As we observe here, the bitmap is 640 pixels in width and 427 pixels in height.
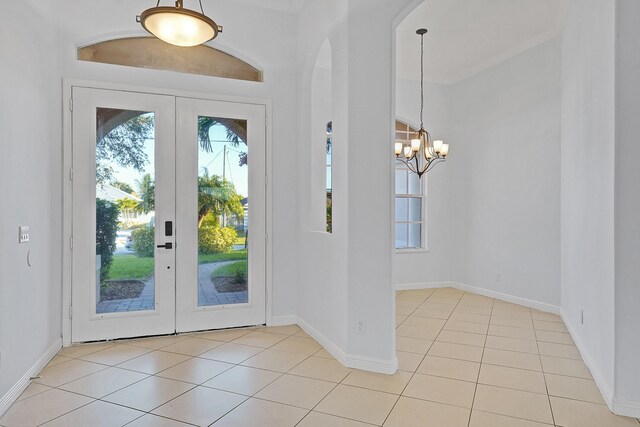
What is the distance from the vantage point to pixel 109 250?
147 inches

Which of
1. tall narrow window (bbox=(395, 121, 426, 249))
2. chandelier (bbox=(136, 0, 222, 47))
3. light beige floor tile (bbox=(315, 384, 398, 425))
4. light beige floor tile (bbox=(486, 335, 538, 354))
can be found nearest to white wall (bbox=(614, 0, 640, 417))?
light beige floor tile (bbox=(486, 335, 538, 354))

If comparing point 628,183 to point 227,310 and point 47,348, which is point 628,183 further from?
point 47,348

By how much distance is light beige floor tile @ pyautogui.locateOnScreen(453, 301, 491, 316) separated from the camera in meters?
4.95

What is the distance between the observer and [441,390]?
278cm

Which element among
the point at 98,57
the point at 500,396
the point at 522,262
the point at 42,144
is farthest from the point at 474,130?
the point at 42,144

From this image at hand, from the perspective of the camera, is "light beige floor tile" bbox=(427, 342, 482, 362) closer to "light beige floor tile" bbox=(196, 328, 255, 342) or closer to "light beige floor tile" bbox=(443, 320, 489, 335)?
"light beige floor tile" bbox=(443, 320, 489, 335)

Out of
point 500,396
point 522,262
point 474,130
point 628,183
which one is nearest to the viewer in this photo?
point 628,183

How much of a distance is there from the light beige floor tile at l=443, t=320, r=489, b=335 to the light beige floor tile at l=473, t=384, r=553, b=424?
1.42 meters

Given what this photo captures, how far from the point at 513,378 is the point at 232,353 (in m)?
2.25

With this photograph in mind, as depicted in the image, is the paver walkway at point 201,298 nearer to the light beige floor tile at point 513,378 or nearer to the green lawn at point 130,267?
the green lawn at point 130,267

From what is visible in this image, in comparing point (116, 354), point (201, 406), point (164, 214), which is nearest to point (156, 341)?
point (116, 354)

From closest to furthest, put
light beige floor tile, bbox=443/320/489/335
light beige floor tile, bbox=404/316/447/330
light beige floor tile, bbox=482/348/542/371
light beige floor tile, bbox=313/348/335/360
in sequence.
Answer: light beige floor tile, bbox=482/348/542/371 < light beige floor tile, bbox=313/348/335/360 < light beige floor tile, bbox=443/320/489/335 < light beige floor tile, bbox=404/316/447/330

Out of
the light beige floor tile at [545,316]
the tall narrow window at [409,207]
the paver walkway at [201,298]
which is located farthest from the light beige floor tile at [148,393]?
the tall narrow window at [409,207]

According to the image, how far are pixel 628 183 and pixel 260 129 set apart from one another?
317 cm
